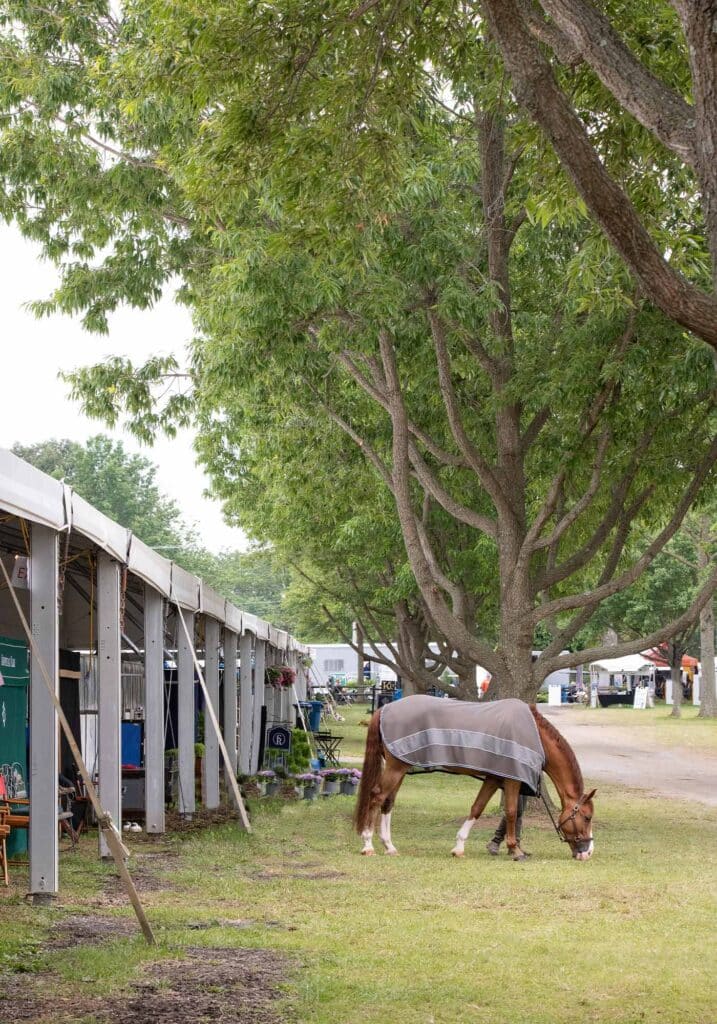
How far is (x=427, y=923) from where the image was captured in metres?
8.48

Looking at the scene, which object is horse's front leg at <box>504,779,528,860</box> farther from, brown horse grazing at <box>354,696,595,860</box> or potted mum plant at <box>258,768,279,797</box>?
potted mum plant at <box>258,768,279,797</box>

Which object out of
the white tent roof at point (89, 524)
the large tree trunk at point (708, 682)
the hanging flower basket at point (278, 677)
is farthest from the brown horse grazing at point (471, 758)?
the large tree trunk at point (708, 682)

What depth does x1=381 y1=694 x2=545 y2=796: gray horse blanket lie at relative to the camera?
39.5 ft

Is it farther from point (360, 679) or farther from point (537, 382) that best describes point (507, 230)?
point (360, 679)

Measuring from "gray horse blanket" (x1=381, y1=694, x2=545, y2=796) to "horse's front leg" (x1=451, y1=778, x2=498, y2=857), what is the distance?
0.25 metres

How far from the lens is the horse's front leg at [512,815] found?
12.1 m

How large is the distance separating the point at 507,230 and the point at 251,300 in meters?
3.88

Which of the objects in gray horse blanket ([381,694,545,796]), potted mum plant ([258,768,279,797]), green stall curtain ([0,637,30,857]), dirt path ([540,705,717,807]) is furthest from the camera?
dirt path ([540,705,717,807])

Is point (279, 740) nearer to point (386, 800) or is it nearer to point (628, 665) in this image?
point (386, 800)

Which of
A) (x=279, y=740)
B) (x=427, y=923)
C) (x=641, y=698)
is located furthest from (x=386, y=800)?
(x=641, y=698)

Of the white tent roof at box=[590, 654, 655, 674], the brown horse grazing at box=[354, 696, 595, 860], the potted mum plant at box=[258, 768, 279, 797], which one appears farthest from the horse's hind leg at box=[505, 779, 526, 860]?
the white tent roof at box=[590, 654, 655, 674]

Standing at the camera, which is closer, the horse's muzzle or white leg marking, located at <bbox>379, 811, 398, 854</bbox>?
the horse's muzzle

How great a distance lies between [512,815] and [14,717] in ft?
16.1

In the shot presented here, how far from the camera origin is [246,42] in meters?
8.66
